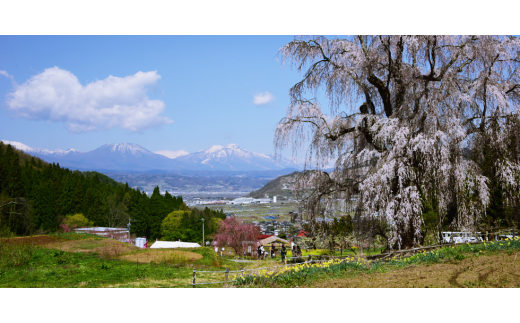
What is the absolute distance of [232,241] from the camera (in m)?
27.6

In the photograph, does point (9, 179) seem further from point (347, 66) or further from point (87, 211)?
point (347, 66)

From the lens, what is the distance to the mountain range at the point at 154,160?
64.6ft

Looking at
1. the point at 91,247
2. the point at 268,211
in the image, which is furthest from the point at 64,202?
the point at 268,211

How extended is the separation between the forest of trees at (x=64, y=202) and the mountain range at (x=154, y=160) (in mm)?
4417

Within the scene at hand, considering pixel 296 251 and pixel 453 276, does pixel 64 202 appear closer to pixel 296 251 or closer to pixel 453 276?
pixel 296 251

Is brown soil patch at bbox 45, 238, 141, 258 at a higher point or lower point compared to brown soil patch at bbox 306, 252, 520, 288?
lower

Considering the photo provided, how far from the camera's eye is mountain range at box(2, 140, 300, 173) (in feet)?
64.6

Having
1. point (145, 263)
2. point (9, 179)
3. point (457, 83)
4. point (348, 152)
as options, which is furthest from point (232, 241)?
point (457, 83)

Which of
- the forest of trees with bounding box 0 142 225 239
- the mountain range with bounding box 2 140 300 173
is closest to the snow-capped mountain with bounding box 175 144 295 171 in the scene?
the mountain range with bounding box 2 140 300 173

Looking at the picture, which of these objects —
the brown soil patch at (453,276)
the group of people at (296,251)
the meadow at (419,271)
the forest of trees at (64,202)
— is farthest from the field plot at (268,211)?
the forest of trees at (64,202)

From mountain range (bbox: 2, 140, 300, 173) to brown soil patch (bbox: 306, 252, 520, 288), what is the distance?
11.6 meters

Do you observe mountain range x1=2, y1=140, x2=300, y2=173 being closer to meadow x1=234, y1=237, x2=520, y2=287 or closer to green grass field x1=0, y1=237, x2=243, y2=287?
green grass field x1=0, y1=237, x2=243, y2=287

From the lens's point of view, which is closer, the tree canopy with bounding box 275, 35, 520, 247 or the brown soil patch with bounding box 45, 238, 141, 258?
the tree canopy with bounding box 275, 35, 520, 247

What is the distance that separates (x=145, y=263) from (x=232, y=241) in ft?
51.0
